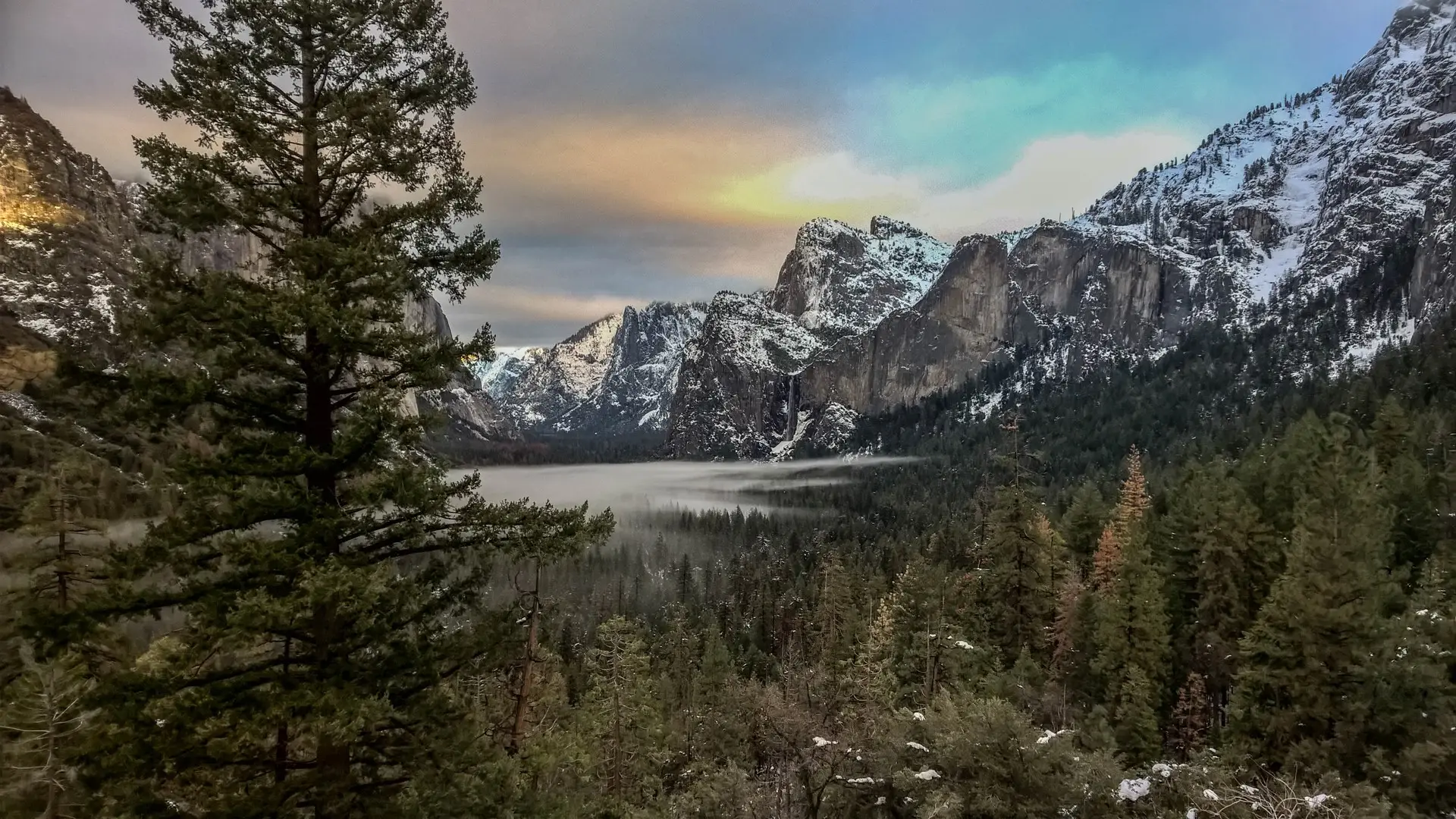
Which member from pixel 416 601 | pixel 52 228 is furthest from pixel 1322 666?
pixel 52 228

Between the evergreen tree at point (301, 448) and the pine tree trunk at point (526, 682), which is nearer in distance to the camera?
the evergreen tree at point (301, 448)

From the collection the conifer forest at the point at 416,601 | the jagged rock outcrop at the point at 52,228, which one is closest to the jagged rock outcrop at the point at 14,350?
the jagged rock outcrop at the point at 52,228

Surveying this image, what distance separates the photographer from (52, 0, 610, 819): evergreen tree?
655 cm

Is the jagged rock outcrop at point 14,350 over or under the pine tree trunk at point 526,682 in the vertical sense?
over

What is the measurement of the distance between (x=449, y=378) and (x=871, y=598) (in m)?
49.6

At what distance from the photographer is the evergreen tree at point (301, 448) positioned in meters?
6.55

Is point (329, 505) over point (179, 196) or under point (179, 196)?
under

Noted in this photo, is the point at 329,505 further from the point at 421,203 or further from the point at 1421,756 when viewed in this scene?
the point at 1421,756

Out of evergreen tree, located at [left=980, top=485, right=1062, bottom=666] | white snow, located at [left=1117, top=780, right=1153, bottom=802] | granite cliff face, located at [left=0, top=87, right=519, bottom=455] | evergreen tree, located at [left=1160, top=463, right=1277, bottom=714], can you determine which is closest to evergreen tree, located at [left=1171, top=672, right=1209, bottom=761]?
evergreen tree, located at [left=1160, top=463, right=1277, bottom=714]

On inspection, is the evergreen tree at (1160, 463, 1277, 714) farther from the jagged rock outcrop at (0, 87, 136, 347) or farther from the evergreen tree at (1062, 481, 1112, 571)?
the jagged rock outcrop at (0, 87, 136, 347)

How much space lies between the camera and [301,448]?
22.7 ft

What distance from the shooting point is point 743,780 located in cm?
1695

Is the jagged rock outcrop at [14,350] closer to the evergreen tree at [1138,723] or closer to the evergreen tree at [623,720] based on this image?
the evergreen tree at [623,720]

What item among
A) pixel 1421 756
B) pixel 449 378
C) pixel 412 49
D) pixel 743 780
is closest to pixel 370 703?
pixel 449 378
